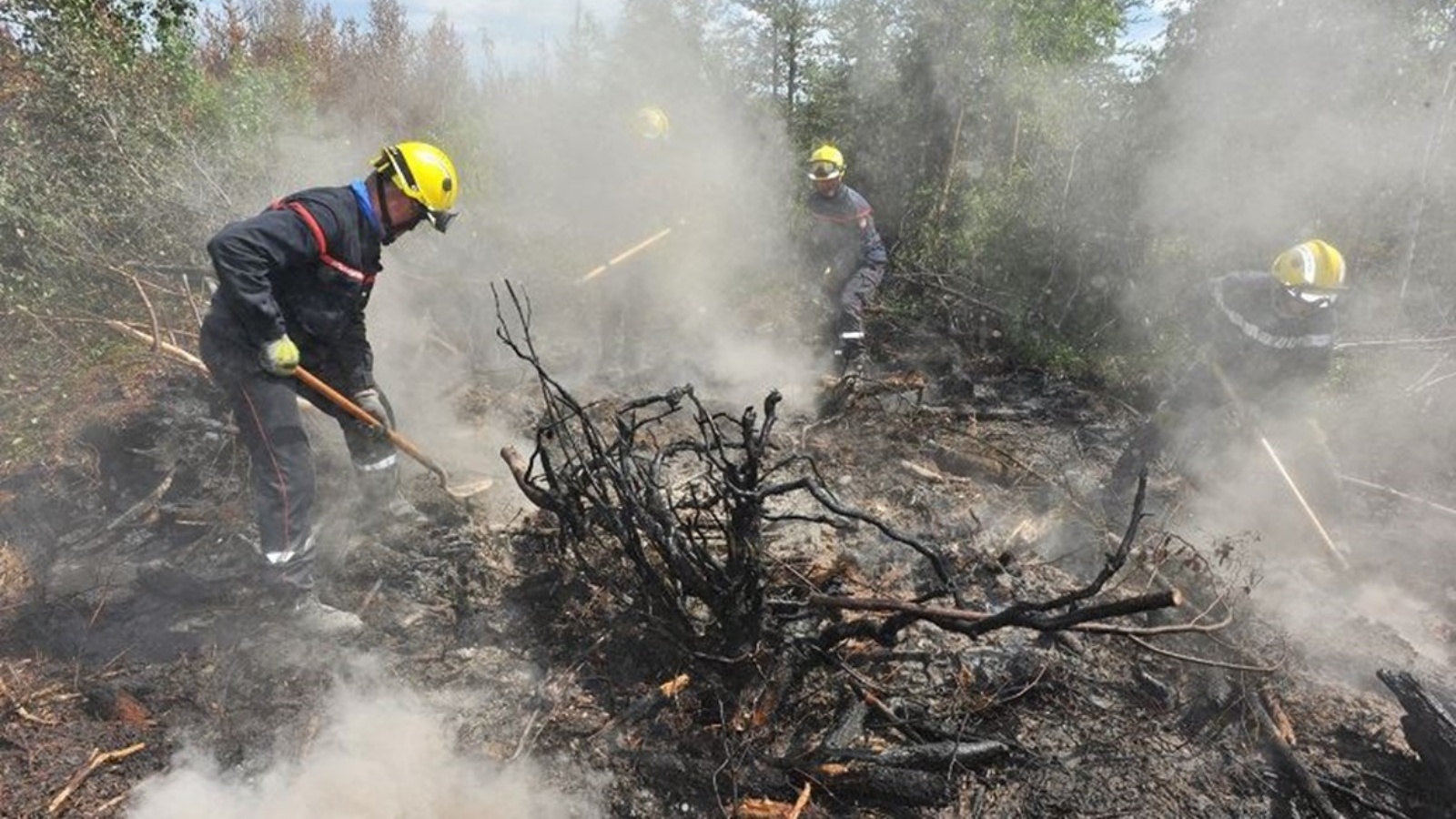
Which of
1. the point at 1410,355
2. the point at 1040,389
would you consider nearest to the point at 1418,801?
the point at 1040,389

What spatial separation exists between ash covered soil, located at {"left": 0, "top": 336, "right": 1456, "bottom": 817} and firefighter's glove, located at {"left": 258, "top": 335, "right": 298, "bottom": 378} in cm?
112

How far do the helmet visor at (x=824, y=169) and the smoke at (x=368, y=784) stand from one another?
Answer: 560 cm

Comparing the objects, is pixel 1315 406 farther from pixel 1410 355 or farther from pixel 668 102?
pixel 668 102

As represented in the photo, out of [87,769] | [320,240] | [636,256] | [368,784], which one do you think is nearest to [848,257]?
[636,256]

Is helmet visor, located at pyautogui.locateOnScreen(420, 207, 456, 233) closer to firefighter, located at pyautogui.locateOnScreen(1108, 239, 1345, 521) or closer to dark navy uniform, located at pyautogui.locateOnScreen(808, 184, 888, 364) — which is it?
dark navy uniform, located at pyautogui.locateOnScreen(808, 184, 888, 364)

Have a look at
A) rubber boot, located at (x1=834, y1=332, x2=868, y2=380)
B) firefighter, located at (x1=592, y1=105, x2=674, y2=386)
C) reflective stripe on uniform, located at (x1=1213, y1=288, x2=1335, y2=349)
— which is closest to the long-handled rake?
firefighter, located at (x1=592, y1=105, x2=674, y2=386)

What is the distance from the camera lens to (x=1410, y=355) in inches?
271

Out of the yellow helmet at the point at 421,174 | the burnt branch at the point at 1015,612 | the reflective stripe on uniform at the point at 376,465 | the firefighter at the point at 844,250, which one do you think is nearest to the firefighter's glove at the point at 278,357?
the yellow helmet at the point at 421,174

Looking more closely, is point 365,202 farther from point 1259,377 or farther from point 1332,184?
point 1332,184

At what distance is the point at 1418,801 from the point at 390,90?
535 inches

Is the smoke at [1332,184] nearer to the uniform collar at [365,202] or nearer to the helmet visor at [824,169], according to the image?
Result: the helmet visor at [824,169]

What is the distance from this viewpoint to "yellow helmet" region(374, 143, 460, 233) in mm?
3703

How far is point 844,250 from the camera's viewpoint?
724cm

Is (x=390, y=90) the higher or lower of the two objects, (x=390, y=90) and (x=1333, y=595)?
the higher
